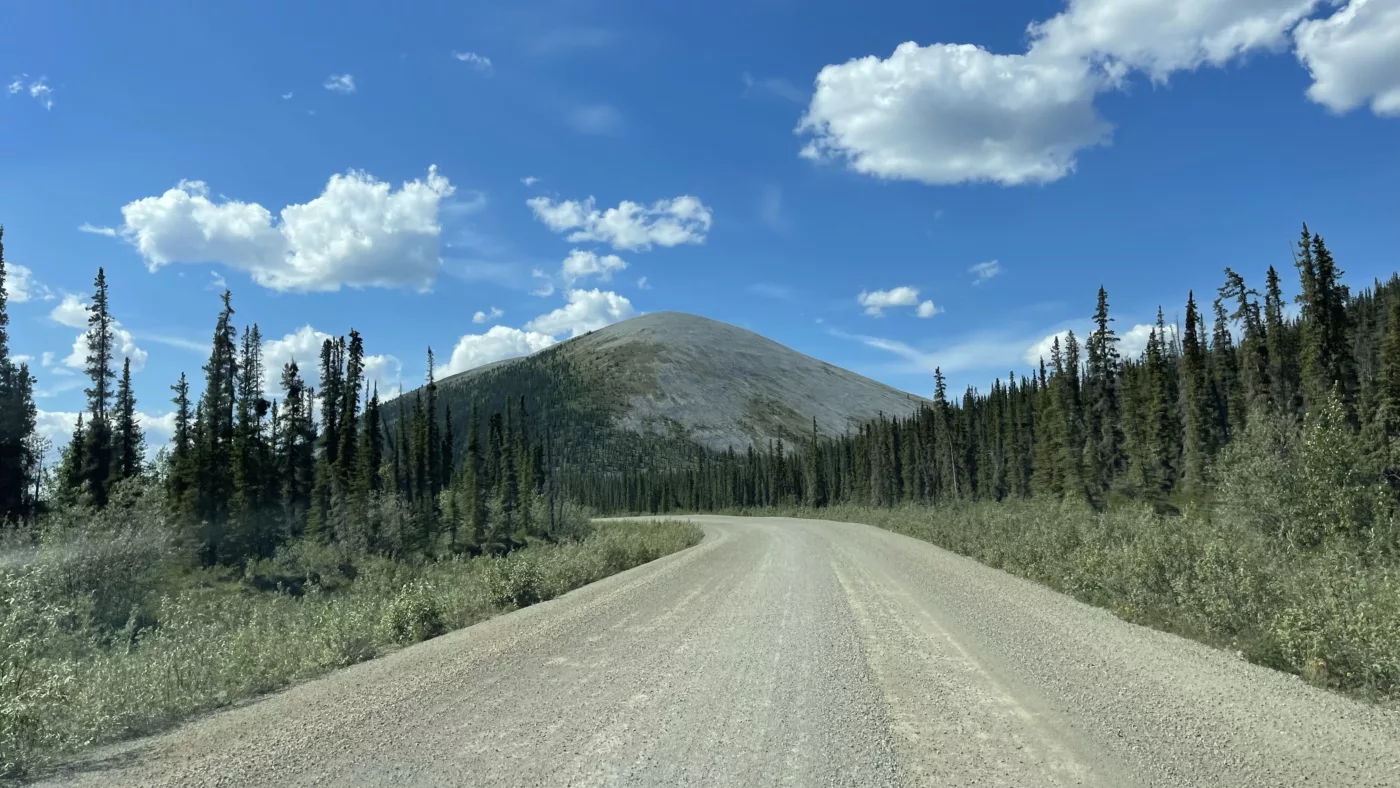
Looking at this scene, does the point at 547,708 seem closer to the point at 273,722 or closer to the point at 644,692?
the point at 644,692

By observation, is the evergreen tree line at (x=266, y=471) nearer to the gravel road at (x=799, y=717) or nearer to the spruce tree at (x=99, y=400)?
the spruce tree at (x=99, y=400)

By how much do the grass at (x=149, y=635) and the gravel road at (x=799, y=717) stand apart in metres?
0.64

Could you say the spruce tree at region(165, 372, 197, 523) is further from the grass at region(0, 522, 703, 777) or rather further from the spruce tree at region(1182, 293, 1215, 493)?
the spruce tree at region(1182, 293, 1215, 493)

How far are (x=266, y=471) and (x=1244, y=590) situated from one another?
5468cm

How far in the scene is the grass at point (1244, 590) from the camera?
712 centimetres

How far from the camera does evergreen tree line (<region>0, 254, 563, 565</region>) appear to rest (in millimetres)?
42719

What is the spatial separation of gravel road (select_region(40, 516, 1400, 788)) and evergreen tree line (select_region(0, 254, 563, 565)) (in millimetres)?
34881

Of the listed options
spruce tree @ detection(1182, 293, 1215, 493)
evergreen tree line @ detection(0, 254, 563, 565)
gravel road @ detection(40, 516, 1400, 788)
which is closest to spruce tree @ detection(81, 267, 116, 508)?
evergreen tree line @ detection(0, 254, 563, 565)

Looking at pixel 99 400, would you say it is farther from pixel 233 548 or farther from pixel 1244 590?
pixel 1244 590

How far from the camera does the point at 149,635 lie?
51.5ft

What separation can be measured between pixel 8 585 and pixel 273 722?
1026 cm

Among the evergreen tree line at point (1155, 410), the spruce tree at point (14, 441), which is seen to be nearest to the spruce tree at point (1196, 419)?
the evergreen tree line at point (1155, 410)

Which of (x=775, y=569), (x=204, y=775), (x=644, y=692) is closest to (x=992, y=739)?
(x=644, y=692)

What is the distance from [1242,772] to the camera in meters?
4.97
